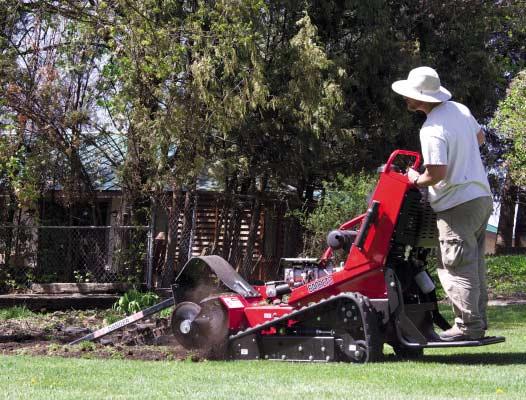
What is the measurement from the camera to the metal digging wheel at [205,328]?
26.3ft

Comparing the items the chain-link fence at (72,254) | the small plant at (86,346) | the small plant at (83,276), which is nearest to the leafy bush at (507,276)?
the chain-link fence at (72,254)

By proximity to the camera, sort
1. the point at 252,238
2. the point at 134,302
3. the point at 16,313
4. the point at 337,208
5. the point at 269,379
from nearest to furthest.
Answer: the point at 269,379 < the point at 134,302 < the point at 16,313 < the point at 337,208 < the point at 252,238

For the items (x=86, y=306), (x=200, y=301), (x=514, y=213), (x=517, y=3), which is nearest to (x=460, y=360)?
(x=200, y=301)

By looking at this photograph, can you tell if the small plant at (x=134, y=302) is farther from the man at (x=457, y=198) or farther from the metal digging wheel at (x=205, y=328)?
the man at (x=457, y=198)

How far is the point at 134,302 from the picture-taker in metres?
12.9

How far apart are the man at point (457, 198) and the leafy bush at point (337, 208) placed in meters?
6.86

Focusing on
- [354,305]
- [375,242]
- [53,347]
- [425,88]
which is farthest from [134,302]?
[425,88]

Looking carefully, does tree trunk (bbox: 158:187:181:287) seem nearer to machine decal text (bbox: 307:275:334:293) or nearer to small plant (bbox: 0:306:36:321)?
small plant (bbox: 0:306:36:321)

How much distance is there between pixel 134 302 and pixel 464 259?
7041 mm

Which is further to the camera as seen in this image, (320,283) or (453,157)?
(320,283)

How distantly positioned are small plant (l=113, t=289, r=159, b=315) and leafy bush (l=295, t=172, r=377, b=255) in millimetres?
3030

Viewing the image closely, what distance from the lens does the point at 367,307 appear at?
7.16 m

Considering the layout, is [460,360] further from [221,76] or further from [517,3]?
[517,3]

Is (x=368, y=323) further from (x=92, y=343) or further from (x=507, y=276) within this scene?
(x=507, y=276)
